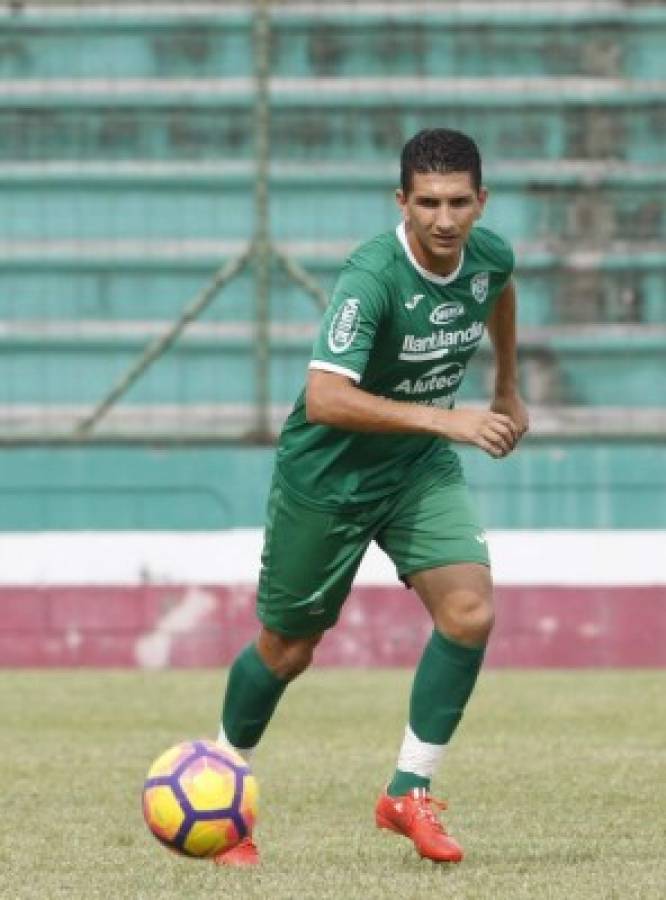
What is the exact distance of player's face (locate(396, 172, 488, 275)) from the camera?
6.10m

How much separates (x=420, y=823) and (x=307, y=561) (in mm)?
778

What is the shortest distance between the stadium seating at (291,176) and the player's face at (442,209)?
728 centimetres

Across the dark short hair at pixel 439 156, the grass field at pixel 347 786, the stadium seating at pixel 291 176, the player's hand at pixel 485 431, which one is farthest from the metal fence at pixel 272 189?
the player's hand at pixel 485 431

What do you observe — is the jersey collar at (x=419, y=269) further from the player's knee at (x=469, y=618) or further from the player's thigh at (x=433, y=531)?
the player's knee at (x=469, y=618)

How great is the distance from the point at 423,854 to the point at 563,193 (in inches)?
325

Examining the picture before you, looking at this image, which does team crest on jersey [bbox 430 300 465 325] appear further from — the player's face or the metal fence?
the metal fence

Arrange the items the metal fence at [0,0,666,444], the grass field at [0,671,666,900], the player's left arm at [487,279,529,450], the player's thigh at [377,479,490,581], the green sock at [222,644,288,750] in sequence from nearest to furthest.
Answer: the grass field at [0,671,666,900]
the player's thigh at [377,479,490,581]
the green sock at [222,644,288,750]
the player's left arm at [487,279,529,450]
the metal fence at [0,0,666,444]

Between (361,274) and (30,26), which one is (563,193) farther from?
(361,274)

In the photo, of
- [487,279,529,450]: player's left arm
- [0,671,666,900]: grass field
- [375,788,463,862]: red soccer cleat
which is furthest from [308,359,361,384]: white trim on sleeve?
[0,671,666,900]: grass field

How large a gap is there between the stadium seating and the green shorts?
6944 millimetres

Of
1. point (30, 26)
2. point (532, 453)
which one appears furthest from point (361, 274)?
point (30, 26)

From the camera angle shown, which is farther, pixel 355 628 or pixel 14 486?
pixel 14 486

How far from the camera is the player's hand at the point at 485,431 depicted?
576 cm

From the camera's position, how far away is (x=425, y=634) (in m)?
12.4
